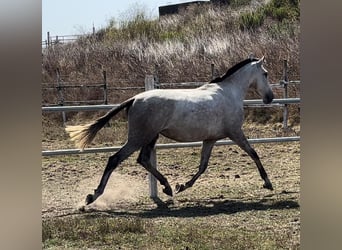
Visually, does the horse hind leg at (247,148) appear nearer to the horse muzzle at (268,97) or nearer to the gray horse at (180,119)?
the gray horse at (180,119)

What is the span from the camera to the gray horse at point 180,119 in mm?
4055

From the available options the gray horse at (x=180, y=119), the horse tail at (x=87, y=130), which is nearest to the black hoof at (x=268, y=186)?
the gray horse at (x=180, y=119)

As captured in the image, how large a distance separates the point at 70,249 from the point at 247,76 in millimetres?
2295

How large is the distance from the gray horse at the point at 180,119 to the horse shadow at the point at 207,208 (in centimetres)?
22

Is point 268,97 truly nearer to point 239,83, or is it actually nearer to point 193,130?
point 239,83

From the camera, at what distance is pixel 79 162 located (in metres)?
5.81

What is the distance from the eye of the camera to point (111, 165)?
13.3ft

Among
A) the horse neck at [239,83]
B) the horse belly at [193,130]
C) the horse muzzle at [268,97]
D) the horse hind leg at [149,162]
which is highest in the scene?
the horse neck at [239,83]

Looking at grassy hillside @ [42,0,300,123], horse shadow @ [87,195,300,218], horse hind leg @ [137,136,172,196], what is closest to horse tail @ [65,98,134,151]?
horse hind leg @ [137,136,172,196]

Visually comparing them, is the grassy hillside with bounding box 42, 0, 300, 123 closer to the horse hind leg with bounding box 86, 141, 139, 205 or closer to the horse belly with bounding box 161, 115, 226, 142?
the horse belly with bounding box 161, 115, 226, 142

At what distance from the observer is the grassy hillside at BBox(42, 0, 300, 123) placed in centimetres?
917

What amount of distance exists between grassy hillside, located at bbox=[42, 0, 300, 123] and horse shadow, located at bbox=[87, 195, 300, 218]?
410cm
